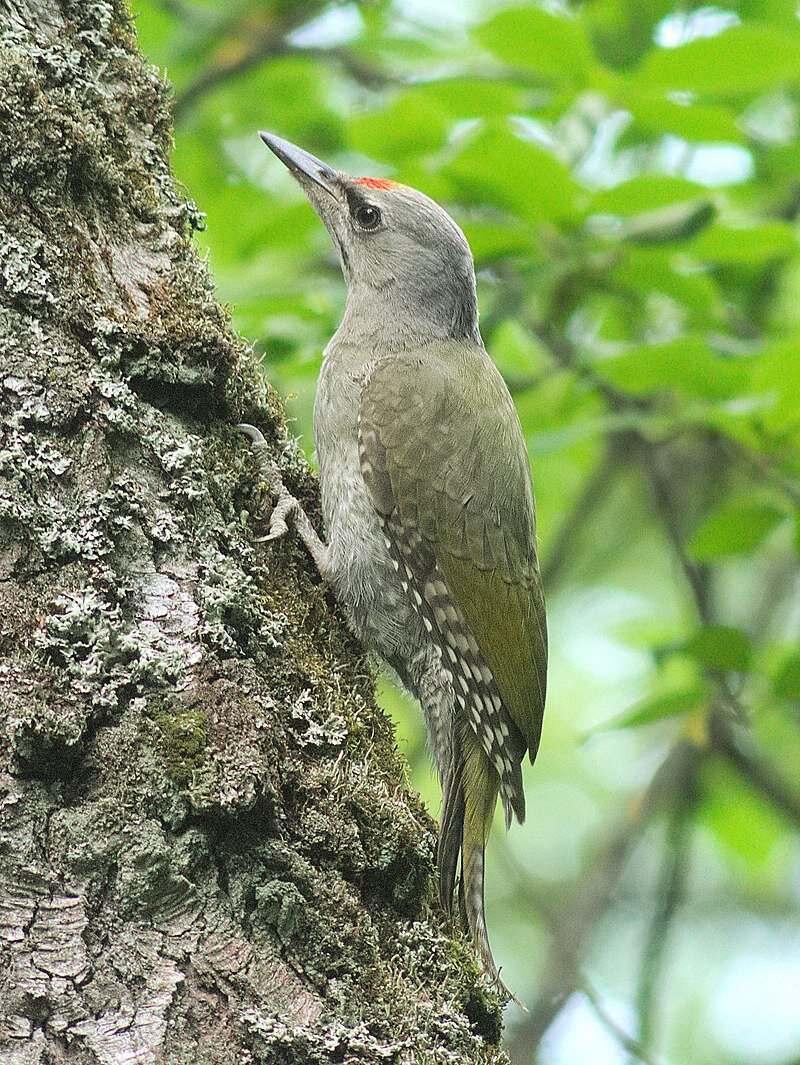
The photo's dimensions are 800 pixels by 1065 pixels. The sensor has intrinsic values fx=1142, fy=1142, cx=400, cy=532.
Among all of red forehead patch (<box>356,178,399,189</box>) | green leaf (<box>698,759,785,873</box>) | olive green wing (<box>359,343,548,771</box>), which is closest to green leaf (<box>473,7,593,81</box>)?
red forehead patch (<box>356,178,399,189</box>)

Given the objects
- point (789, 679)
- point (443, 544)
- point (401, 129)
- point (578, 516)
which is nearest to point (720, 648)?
point (789, 679)

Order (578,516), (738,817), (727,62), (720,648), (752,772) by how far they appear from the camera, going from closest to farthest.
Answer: (727,62) → (720,648) → (752,772) → (738,817) → (578,516)

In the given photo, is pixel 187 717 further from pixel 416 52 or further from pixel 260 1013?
pixel 416 52

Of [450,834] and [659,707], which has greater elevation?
[659,707]

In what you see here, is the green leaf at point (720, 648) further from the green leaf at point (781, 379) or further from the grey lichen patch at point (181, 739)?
the grey lichen patch at point (181, 739)

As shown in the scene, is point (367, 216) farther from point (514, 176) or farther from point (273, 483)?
point (273, 483)

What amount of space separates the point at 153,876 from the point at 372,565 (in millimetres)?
1462

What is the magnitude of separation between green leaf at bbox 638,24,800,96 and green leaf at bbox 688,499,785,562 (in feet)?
3.88

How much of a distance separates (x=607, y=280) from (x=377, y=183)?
84 cm

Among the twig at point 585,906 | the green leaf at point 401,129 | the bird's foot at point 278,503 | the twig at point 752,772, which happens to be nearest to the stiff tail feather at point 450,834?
the bird's foot at point 278,503

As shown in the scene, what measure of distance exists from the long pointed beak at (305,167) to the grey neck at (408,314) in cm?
35

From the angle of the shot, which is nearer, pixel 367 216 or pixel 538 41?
pixel 538 41

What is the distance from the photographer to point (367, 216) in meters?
3.89

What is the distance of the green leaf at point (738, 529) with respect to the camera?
11.1ft
